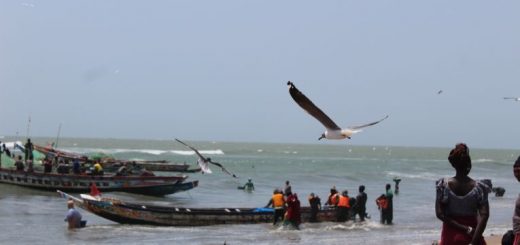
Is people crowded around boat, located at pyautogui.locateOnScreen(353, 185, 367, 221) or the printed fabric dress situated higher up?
the printed fabric dress

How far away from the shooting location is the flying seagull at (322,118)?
19.6ft

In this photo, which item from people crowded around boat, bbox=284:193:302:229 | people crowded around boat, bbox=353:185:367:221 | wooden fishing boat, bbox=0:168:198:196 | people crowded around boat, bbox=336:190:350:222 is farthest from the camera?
wooden fishing boat, bbox=0:168:198:196

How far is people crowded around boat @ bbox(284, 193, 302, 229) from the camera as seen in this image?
2145 centimetres

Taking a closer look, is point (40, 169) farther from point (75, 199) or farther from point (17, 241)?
point (17, 241)

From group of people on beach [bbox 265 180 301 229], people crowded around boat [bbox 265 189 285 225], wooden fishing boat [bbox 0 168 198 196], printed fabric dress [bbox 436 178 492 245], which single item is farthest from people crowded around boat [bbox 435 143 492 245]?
wooden fishing boat [bbox 0 168 198 196]

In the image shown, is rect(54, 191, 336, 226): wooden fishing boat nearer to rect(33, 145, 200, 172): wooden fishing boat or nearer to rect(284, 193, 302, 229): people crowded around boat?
rect(284, 193, 302, 229): people crowded around boat

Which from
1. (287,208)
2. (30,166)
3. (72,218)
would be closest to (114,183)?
(30,166)

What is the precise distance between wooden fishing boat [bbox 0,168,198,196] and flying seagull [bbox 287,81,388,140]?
102 ft

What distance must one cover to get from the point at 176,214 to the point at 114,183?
1523 centimetres

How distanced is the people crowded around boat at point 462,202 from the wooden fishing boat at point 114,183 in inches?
1250

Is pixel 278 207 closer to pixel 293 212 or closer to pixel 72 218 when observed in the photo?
A: pixel 293 212

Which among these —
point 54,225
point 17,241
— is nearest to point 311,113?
point 17,241

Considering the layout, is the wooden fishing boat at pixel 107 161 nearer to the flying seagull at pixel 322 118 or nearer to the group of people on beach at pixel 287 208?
the group of people on beach at pixel 287 208

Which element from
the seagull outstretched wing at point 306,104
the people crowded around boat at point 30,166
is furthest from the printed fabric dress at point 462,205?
the people crowded around boat at point 30,166
